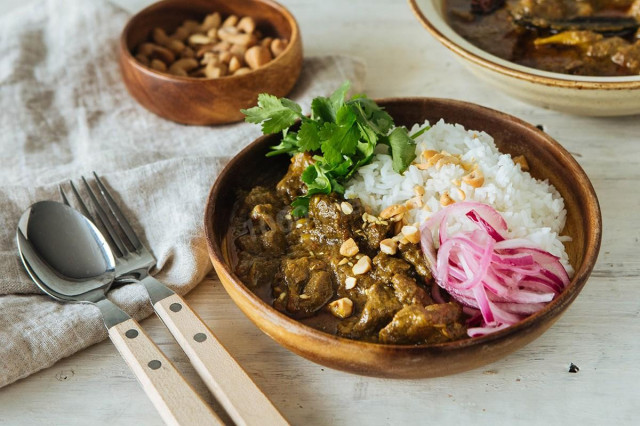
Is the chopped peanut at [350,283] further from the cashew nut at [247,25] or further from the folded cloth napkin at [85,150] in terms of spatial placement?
the cashew nut at [247,25]

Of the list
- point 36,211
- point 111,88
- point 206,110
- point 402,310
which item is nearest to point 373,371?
point 402,310

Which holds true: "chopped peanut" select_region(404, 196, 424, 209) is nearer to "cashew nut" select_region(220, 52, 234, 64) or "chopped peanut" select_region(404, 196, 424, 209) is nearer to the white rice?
the white rice

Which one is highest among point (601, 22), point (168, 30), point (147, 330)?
point (601, 22)

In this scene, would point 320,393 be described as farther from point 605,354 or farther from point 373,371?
point 605,354

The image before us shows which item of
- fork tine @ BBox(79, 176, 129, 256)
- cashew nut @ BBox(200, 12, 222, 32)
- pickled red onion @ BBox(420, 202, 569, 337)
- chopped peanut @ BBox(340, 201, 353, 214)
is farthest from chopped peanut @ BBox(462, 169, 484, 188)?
cashew nut @ BBox(200, 12, 222, 32)

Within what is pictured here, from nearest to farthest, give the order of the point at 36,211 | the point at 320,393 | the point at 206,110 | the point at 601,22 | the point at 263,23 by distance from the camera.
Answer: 1. the point at 320,393
2. the point at 36,211
3. the point at 206,110
4. the point at 601,22
5. the point at 263,23

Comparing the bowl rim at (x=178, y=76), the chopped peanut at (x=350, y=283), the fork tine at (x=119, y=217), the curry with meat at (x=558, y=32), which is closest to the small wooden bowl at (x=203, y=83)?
the bowl rim at (x=178, y=76)

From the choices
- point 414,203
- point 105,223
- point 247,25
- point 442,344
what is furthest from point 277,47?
point 442,344
